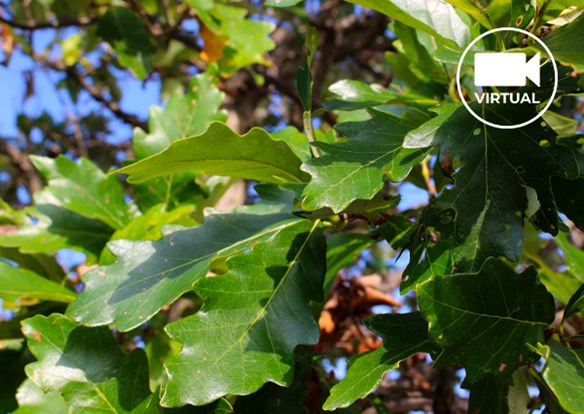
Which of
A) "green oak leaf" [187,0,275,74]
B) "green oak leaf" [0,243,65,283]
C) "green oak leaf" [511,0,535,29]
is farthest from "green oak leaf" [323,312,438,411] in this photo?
"green oak leaf" [187,0,275,74]

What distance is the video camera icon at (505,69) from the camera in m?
0.73

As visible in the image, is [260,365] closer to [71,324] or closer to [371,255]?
[71,324]

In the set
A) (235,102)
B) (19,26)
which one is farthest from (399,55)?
(19,26)

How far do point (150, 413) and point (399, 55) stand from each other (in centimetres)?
83

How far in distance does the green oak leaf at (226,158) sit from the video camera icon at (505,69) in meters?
0.26

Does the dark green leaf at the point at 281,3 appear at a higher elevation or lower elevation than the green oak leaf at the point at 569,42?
higher

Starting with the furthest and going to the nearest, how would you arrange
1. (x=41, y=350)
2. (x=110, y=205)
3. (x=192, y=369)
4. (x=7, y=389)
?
(x=110, y=205), (x=7, y=389), (x=41, y=350), (x=192, y=369)

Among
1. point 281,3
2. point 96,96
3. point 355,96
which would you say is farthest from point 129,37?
point 281,3

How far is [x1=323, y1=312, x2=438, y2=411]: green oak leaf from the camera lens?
2.14 ft

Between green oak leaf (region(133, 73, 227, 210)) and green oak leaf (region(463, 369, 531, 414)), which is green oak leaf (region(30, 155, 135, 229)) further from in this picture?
green oak leaf (region(463, 369, 531, 414))

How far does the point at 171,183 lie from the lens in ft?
4.04

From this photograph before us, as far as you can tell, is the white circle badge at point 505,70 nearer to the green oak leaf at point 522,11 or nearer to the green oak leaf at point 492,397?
the green oak leaf at point 522,11

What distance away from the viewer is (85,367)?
2.67 feet

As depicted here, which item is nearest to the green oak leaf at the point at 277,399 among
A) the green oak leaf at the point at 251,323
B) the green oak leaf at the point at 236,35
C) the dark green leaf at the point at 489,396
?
the green oak leaf at the point at 251,323
